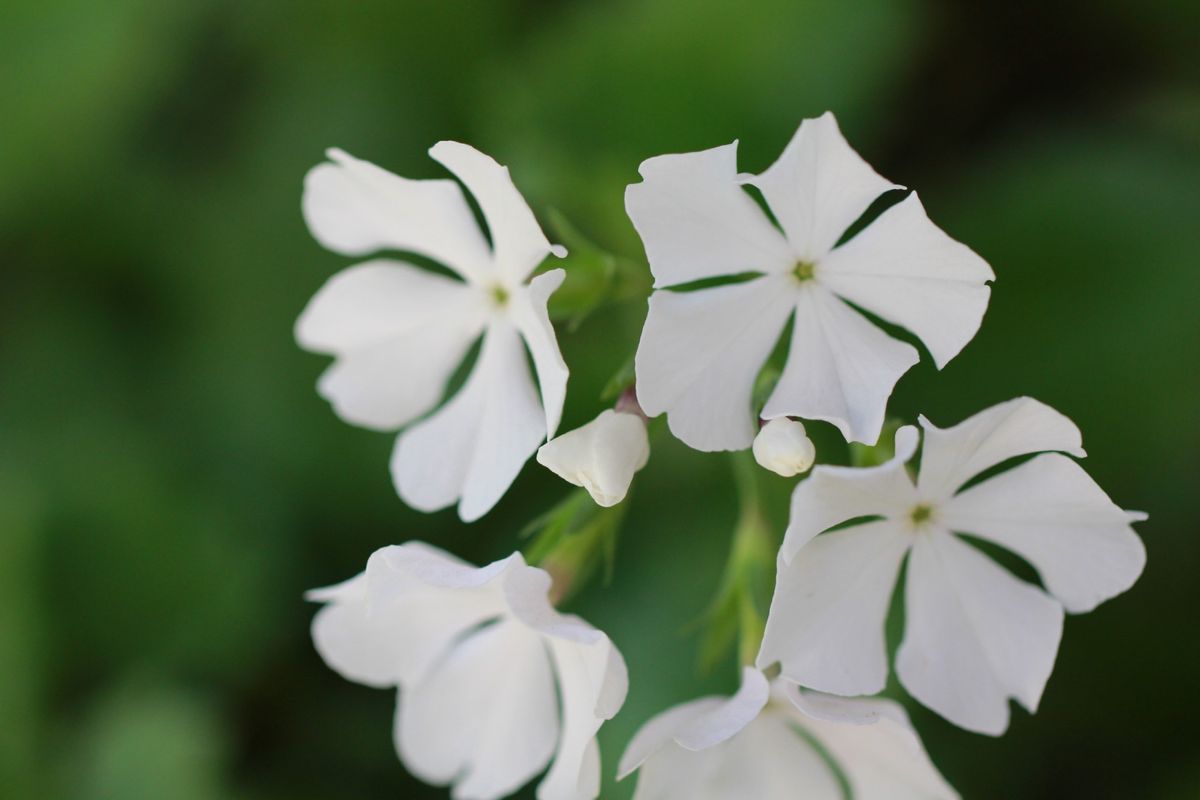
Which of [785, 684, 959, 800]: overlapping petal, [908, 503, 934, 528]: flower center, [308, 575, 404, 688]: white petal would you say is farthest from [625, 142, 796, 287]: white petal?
[308, 575, 404, 688]: white petal

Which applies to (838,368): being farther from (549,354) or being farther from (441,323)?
(441,323)

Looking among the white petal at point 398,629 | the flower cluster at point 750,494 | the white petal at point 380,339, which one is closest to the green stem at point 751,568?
the flower cluster at point 750,494

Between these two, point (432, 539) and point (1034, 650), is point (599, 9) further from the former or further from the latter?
point (1034, 650)

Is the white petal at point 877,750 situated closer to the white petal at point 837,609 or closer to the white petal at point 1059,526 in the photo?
the white petal at point 837,609

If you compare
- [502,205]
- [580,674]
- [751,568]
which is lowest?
[580,674]

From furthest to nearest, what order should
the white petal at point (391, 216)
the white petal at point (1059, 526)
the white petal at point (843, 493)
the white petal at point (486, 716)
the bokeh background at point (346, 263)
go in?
the bokeh background at point (346, 263) → the white petal at point (486, 716) → the white petal at point (391, 216) → the white petal at point (1059, 526) → the white petal at point (843, 493)

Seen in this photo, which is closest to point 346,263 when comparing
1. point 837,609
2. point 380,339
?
point 380,339
